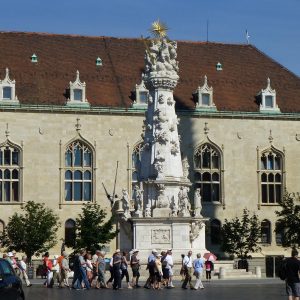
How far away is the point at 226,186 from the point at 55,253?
45.5 feet

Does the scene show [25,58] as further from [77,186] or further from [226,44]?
[226,44]

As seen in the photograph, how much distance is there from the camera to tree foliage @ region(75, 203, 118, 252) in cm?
6825

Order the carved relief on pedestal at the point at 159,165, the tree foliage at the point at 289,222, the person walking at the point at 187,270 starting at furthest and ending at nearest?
the tree foliage at the point at 289,222 < the carved relief on pedestal at the point at 159,165 < the person walking at the point at 187,270

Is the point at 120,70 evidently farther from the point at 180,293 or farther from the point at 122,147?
the point at 180,293

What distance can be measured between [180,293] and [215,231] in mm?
38679

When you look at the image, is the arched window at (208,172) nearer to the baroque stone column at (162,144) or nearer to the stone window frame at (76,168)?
the stone window frame at (76,168)

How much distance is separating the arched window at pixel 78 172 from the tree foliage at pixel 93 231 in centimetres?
543

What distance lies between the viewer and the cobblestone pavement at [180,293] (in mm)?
36156

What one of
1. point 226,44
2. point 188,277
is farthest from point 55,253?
point 188,277

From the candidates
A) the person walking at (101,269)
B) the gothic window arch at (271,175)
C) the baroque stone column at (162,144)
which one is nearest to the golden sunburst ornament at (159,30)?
the baroque stone column at (162,144)

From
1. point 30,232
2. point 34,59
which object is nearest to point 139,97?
point 34,59

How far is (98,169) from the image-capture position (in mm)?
76250

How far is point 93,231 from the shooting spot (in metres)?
68.6

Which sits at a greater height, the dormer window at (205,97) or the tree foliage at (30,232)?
the dormer window at (205,97)
